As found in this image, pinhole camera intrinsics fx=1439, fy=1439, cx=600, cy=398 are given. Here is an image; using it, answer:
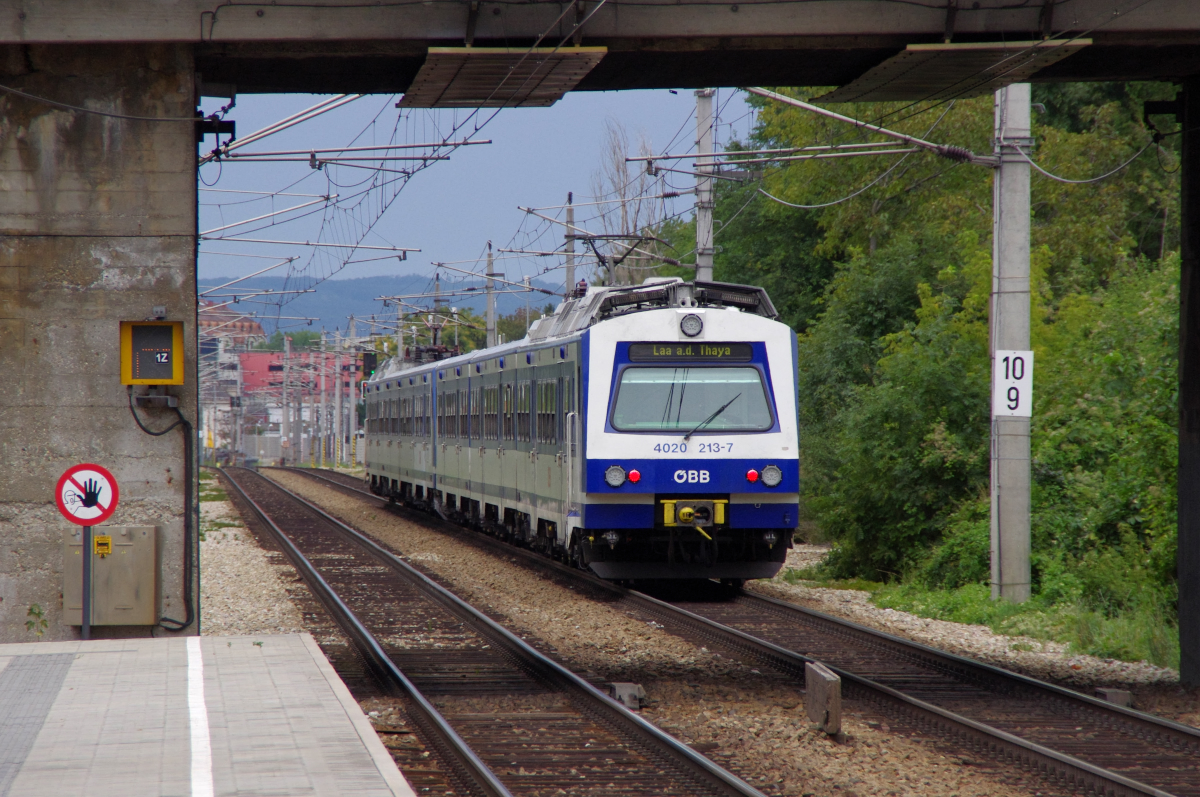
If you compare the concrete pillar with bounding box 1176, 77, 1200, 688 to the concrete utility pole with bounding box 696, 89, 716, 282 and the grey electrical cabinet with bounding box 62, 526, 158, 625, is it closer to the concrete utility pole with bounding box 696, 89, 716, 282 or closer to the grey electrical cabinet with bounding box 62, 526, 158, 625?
the grey electrical cabinet with bounding box 62, 526, 158, 625

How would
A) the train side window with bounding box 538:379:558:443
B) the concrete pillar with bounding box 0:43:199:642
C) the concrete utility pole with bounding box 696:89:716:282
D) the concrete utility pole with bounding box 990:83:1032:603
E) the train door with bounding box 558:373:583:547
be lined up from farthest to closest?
the concrete utility pole with bounding box 696:89:716:282 → the train side window with bounding box 538:379:558:443 → the train door with bounding box 558:373:583:547 → the concrete utility pole with bounding box 990:83:1032:603 → the concrete pillar with bounding box 0:43:199:642

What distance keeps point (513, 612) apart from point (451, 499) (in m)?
11.6

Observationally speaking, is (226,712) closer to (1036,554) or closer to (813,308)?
(1036,554)

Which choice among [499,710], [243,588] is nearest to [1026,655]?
[499,710]

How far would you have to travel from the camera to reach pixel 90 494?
991cm

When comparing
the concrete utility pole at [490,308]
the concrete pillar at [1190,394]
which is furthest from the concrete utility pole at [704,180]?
the concrete utility pole at [490,308]

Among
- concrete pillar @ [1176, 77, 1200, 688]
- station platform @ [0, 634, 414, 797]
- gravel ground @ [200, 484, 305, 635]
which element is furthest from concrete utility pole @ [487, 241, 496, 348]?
station platform @ [0, 634, 414, 797]

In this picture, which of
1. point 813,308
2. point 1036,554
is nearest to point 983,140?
point 813,308

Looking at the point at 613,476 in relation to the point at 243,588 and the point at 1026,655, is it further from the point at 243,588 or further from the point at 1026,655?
the point at 243,588

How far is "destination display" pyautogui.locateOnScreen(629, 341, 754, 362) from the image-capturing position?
15.2m

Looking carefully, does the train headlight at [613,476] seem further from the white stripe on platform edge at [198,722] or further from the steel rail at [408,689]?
the white stripe on platform edge at [198,722]

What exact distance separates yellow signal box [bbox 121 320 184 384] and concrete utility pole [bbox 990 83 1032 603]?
8505 mm

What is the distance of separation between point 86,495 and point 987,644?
819cm

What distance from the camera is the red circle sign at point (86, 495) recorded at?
32.3 ft
